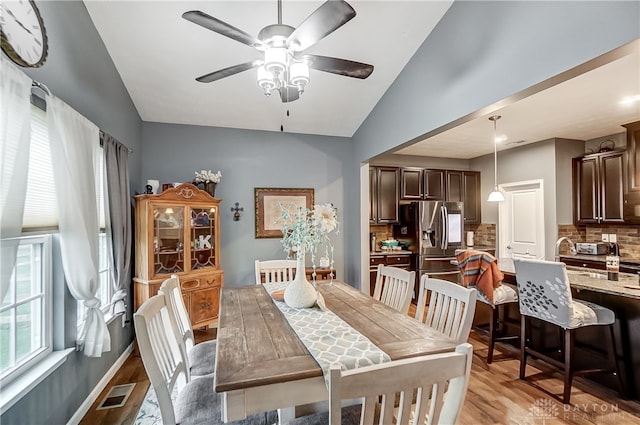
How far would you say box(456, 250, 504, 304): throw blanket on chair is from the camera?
288 cm

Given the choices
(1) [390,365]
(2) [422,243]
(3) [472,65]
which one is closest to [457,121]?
(3) [472,65]

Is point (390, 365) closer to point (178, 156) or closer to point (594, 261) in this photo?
point (178, 156)

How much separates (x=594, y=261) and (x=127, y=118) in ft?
19.5

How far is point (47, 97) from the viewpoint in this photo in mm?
1690

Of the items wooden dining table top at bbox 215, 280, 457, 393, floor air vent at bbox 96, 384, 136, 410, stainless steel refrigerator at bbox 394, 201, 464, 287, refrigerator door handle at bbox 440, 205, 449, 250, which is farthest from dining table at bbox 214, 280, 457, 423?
refrigerator door handle at bbox 440, 205, 449, 250

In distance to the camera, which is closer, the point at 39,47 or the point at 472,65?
the point at 39,47

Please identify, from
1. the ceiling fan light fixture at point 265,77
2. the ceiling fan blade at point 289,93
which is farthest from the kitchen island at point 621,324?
the ceiling fan light fixture at point 265,77

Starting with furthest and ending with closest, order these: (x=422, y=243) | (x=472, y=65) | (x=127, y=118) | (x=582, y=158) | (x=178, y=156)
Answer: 1. (x=422, y=243)
2. (x=582, y=158)
3. (x=178, y=156)
4. (x=127, y=118)
5. (x=472, y=65)

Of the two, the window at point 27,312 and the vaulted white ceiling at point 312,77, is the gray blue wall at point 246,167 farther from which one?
the window at point 27,312

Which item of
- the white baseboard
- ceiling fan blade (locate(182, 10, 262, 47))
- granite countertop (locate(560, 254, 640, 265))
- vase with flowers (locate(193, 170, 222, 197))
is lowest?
the white baseboard

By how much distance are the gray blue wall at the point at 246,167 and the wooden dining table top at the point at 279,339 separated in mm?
1991

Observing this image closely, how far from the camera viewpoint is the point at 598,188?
4285mm

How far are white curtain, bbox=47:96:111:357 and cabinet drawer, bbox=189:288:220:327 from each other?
1.34 meters

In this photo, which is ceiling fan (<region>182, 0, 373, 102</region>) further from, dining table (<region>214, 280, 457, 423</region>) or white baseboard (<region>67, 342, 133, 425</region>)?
white baseboard (<region>67, 342, 133, 425</region>)
